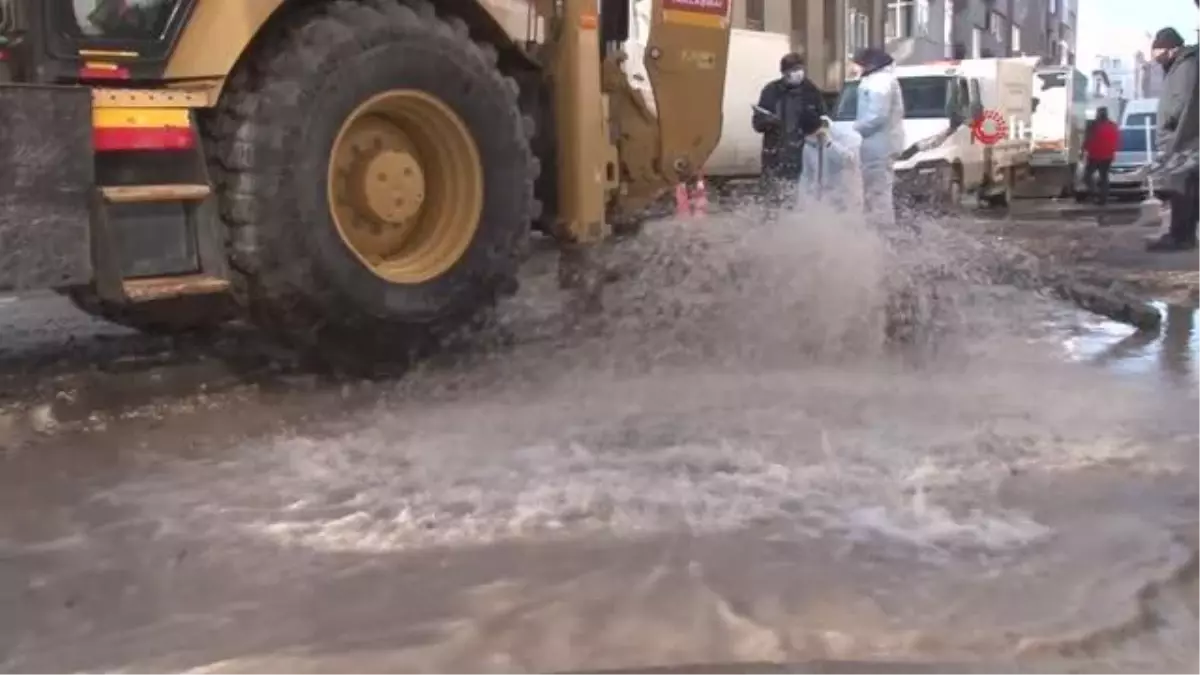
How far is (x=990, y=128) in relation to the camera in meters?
24.3

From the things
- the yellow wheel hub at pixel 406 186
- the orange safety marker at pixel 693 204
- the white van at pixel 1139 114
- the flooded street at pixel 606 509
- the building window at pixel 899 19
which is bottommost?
the flooded street at pixel 606 509

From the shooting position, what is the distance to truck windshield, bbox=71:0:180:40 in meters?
5.52

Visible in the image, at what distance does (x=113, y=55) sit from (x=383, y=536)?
8.38 feet

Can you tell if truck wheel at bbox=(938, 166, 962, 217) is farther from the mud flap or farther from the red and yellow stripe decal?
the mud flap

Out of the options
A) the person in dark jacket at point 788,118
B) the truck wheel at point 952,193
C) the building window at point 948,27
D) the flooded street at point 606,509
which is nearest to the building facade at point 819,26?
A: the building window at point 948,27

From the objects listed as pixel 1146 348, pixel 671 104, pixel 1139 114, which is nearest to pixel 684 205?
pixel 671 104

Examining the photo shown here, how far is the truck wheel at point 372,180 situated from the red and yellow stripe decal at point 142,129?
221 millimetres

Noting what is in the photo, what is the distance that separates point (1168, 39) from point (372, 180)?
342 inches

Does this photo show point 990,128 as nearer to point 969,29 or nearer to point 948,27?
point 948,27

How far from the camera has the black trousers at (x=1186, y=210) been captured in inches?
465

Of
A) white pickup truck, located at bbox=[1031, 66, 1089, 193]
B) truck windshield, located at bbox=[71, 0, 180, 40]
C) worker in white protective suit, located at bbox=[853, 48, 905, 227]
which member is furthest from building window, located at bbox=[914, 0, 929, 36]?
truck windshield, located at bbox=[71, 0, 180, 40]

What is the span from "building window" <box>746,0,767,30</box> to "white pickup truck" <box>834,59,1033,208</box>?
20.0 ft

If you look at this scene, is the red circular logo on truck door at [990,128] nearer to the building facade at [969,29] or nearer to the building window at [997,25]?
the building facade at [969,29]

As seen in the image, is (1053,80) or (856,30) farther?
(856,30)
